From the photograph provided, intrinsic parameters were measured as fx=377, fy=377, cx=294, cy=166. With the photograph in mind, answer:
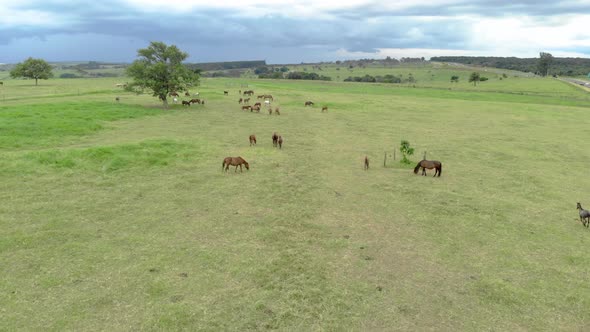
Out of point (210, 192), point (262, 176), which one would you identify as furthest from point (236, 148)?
point (210, 192)

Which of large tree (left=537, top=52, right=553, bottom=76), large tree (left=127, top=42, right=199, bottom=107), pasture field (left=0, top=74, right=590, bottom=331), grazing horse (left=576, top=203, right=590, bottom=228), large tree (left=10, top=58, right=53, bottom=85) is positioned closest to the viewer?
pasture field (left=0, top=74, right=590, bottom=331)

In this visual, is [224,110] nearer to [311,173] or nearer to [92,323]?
[311,173]

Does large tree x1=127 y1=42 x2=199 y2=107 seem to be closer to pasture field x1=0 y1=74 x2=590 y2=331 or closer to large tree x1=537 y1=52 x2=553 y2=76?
pasture field x1=0 y1=74 x2=590 y2=331

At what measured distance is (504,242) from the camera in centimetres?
1398

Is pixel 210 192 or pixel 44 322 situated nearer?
pixel 44 322

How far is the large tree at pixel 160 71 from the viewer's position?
4822 centimetres

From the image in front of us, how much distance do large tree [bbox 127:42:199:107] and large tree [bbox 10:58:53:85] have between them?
56.4 metres

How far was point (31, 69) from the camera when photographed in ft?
292

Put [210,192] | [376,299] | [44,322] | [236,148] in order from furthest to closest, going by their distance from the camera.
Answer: [236,148] < [210,192] < [376,299] < [44,322]

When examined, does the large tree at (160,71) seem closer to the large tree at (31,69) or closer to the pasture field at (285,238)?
the pasture field at (285,238)

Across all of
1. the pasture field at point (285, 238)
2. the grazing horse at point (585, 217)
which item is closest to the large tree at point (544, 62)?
the pasture field at point (285, 238)

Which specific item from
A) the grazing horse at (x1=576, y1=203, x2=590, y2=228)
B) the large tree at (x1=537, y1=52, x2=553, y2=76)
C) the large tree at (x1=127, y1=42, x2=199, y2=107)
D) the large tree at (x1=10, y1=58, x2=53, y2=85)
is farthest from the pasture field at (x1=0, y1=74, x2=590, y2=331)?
the large tree at (x1=537, y1=52, x2=553, y2=76)

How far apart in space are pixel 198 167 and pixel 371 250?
13.4m

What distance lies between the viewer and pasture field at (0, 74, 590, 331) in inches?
386
